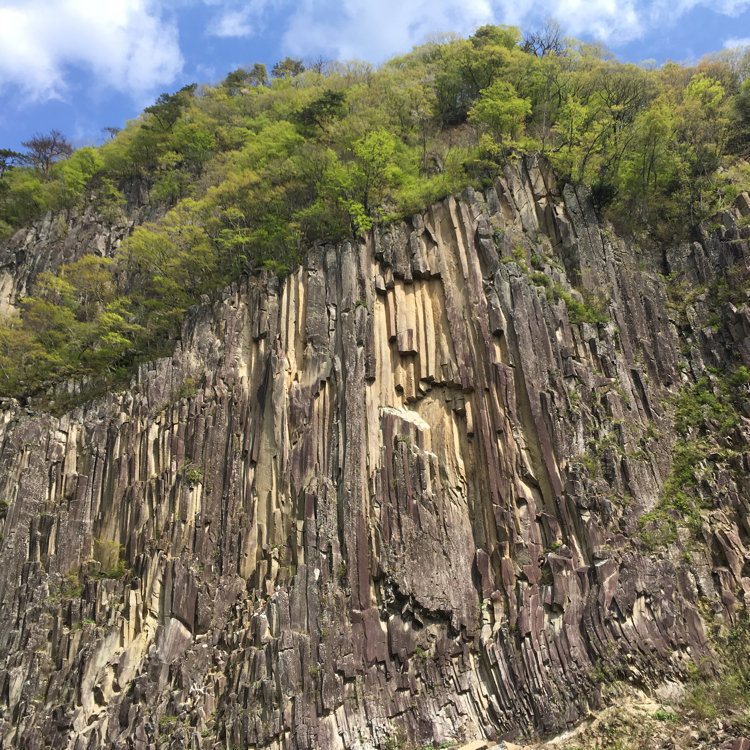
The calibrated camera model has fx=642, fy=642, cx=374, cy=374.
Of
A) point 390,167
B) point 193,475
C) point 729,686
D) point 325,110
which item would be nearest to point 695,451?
point 729,686

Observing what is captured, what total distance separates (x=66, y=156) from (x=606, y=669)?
154 ft

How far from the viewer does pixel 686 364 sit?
22547 millimetres

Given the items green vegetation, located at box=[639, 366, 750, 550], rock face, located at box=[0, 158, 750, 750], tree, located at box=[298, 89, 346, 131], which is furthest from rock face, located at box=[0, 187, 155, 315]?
green vegetation, located at box=[639, 366, 750, 550]

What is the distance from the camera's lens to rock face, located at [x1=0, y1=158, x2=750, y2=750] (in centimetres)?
1686

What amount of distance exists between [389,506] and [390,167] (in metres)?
14.0

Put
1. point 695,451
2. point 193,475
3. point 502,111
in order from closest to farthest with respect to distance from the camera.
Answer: point 695,451 < point 193,475 < point 502,111

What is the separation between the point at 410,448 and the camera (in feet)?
64.4

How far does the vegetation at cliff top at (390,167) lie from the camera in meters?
25.7

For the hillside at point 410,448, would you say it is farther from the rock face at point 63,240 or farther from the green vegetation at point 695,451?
the rock face at point 63,240

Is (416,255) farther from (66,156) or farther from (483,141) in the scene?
(66,156)

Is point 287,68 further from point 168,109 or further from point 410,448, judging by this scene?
point 410,448

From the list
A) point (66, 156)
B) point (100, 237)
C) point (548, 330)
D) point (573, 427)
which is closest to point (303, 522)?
point (573, 427)

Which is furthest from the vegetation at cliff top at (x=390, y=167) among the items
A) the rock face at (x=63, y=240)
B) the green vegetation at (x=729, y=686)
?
the green vegetation at (x=729, y=686)

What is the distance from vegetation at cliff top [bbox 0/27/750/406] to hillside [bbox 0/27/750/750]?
6.9 inches
